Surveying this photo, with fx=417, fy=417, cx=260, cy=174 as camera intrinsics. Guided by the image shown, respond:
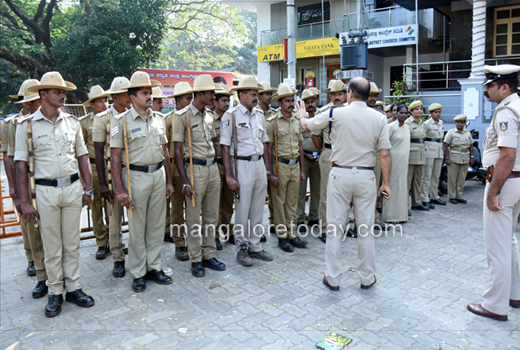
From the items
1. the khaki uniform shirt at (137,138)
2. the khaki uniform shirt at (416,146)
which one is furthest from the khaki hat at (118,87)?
the khaki uniform shirt at (416,146)

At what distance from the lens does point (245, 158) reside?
5.29 metres

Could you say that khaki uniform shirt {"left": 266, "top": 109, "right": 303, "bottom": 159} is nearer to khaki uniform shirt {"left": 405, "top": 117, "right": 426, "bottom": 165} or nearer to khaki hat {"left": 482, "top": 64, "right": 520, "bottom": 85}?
khaki hat {"left": 482, "top": 64, "right": 520, "bottom": 85}

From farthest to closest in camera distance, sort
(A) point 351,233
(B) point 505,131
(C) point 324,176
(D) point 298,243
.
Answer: (A) point 351,233, (C) point 324,176, (D) point 298,243, (B) point 505,131

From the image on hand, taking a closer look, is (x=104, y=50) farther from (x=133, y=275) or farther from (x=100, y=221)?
(x=133, y=275)

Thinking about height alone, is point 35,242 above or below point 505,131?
below

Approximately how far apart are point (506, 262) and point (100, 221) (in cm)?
475

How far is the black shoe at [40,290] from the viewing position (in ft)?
14.5

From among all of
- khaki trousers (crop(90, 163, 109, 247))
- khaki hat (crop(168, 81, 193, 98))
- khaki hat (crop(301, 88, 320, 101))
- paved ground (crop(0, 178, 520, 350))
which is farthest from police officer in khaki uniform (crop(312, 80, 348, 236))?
khaki trousers (crop(90, 163, 109, 247))

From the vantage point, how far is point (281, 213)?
5.80 meters

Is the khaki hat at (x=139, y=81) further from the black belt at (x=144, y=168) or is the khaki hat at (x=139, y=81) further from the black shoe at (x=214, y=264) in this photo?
the black shoe at (x=214, y=264)

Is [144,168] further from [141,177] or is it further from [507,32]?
[507,32]

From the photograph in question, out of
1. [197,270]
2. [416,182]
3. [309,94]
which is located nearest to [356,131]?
[309,94]

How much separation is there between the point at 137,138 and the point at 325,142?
9.59 feet

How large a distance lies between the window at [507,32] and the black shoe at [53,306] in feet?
54.8
